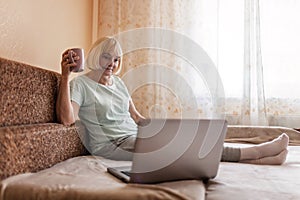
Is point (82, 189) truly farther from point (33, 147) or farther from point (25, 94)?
point (25, 94)

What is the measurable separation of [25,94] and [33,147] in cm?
22

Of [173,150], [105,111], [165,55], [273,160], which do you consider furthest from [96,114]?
[165,55]

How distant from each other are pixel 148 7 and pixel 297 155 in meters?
1.60

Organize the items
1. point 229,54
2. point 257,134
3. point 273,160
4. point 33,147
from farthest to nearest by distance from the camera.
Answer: point 229,54
point 257,134
point 273,160
point 33,147

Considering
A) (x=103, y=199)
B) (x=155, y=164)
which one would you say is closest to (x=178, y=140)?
(x=155, y=164)

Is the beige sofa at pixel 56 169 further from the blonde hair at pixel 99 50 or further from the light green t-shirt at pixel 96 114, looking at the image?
the blonde hair at pixel 99 50

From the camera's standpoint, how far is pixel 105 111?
152 centimetres

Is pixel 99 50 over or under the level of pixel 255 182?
over

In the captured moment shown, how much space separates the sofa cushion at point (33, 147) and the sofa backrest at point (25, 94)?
5 cm

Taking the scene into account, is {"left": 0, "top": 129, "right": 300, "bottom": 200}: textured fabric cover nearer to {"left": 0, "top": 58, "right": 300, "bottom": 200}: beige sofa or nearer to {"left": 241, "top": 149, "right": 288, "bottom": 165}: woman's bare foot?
{"left": 0, "top": 58, "right": 300, "bottom": 200}: beige sofa

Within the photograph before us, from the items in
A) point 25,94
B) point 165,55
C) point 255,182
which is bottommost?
point 255,182

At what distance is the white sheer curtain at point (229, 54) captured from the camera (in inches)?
96.4

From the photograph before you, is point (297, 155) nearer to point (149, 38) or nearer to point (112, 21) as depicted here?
point (149, 38)

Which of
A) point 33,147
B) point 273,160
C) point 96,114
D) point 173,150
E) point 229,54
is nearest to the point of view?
point 173,150
